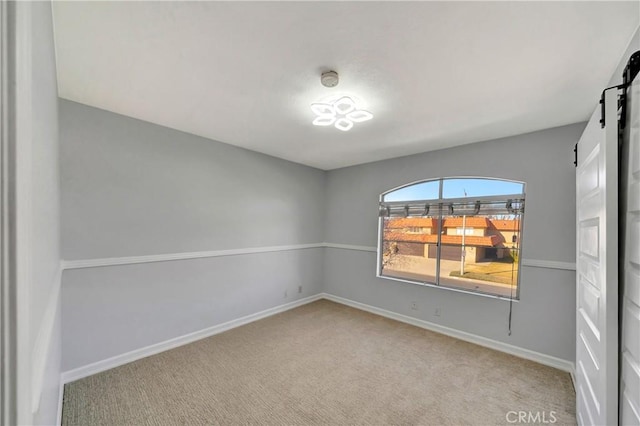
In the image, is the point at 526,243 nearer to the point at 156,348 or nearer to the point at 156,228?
the point at 156,228

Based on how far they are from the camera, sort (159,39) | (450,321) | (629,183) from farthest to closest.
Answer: (450,321)
(159,39)
(629,183)

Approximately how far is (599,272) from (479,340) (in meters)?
2.19

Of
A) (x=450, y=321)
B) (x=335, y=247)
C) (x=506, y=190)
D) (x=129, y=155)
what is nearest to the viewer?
(x=129, y=155)

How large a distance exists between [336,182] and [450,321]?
2.83 m

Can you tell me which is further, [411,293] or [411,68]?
[411,293]

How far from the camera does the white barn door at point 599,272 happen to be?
128 centimetres

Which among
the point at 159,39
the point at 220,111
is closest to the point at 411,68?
the point at 159,39

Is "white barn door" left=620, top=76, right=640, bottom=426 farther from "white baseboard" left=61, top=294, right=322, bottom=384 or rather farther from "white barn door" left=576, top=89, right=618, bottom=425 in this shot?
"white baseboard" left=61, top=294, right=322, bottom=384

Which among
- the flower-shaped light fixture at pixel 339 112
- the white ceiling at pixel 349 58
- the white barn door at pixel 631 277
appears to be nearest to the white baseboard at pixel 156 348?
the white ceiling at pixel 349 58

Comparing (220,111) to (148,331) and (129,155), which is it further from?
(148,331)

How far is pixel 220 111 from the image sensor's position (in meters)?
2.49

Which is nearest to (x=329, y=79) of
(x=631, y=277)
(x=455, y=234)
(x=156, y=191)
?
(x=631, y=277)

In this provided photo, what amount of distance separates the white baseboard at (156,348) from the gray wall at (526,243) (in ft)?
5.87

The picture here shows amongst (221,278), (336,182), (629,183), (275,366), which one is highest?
(336,182)
